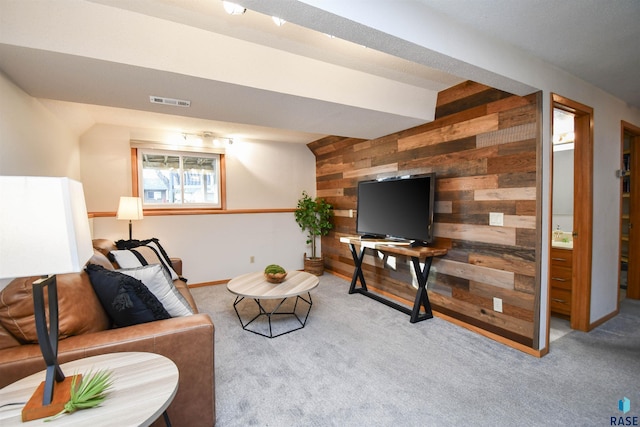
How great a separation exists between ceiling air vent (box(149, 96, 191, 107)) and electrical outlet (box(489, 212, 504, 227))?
2.76 meters

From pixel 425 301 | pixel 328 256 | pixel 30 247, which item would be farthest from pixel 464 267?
pixel 30 247

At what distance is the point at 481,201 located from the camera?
267 cm

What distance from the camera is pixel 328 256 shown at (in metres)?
5.10

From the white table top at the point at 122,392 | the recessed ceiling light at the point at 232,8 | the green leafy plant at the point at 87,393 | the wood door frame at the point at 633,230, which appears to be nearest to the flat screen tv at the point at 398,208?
the recessed ceiling light at the point at 232,8

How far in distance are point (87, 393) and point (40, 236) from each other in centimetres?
53

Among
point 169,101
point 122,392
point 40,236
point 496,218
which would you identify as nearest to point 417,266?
point 496,218

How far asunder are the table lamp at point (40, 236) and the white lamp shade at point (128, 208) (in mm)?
2853

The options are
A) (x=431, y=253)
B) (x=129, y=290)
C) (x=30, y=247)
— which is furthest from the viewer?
(x=431, y=253)

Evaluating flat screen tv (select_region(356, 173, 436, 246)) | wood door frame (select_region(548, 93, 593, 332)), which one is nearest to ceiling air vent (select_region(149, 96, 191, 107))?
flat screen tv (select_region(356, 173, 436, 246))

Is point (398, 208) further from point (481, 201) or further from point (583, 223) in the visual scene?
point (583, 223)

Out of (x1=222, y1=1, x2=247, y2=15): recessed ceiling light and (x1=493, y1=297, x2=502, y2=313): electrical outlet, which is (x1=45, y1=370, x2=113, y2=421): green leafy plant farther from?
(x1=493, y1=297, x2=502, y2=313): electrical outlet

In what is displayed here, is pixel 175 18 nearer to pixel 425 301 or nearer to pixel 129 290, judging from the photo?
pixel 129 290

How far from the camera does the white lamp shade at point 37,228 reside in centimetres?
84

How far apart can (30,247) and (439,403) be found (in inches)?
82.9
